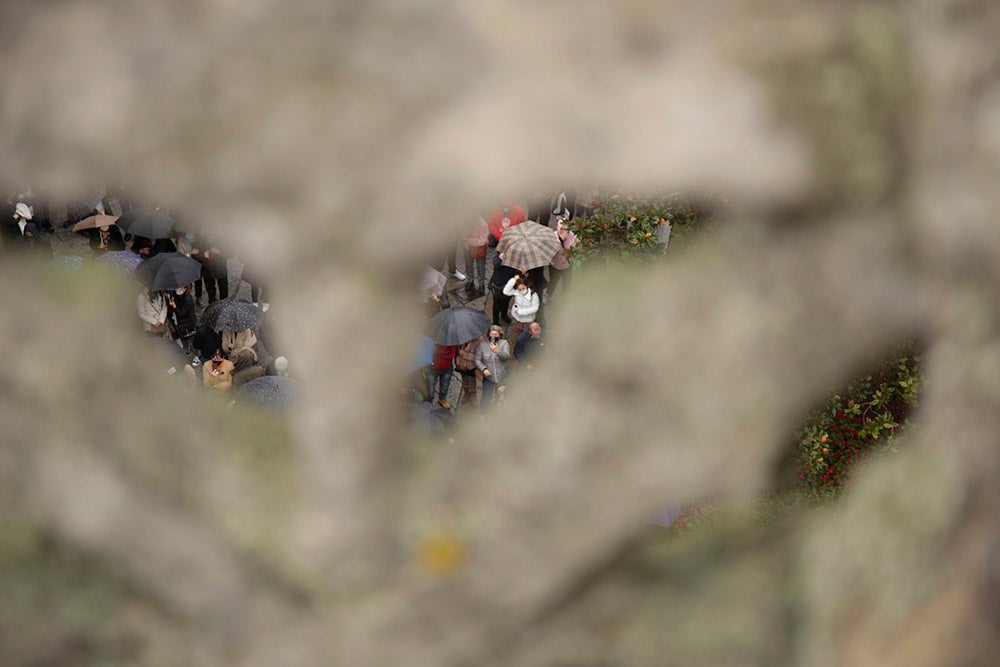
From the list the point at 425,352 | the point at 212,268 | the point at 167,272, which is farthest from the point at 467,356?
the point at 212,268

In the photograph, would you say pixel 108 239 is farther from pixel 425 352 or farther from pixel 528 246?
pixel 425 352

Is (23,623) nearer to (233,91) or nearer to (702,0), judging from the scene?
(233,91)

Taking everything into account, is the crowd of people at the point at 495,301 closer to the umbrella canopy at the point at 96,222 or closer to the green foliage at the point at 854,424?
the green foliage at the point at 854,424

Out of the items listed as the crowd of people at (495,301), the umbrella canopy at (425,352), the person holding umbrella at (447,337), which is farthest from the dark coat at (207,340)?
the umbrella canopy at (425,352)

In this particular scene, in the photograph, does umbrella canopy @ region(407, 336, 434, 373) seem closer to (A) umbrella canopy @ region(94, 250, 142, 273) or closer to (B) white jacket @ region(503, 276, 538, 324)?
(B) white jacket @ region(503, 276, 538, 324)

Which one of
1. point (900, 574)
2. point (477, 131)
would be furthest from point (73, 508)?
point (900, 574)

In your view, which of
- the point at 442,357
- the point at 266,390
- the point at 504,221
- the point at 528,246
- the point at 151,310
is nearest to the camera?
the point at 266,390
